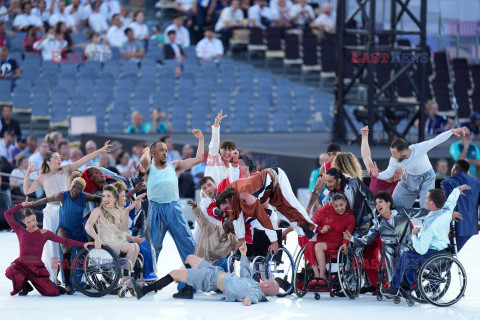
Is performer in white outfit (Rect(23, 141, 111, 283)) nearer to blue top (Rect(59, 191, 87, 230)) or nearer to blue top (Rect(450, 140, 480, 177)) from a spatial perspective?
blue top (Rect(59, 191, 87, 230))

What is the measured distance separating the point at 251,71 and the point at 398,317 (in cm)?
1160

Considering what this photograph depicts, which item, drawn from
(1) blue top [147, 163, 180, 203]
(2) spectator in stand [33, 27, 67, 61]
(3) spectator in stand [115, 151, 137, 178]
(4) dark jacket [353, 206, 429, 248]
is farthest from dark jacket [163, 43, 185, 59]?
(4) dark jacket [353, 206, 429, 248]

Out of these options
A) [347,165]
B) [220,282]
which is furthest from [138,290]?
[347,165]

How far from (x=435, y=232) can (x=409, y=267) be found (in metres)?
0.38

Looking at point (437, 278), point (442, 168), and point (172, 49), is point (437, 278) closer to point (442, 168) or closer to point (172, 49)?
point (442, 168)

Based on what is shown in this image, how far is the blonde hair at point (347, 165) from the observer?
9.10m

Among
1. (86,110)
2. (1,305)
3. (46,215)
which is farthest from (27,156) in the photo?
(1,305)

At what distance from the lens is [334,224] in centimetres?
888

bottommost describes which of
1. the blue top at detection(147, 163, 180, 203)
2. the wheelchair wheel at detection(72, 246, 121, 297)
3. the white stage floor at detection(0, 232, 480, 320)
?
the white stage floor at detection(0, 232, 480, 320)

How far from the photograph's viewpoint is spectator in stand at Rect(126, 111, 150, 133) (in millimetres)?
16125

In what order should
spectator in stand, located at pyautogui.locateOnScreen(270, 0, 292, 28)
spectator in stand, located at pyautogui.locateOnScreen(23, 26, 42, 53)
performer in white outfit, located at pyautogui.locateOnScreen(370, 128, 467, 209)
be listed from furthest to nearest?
spectator in stand, located at pyautogui.locateOnScreen(270, 0, 292, 28) → spectator in stand, located at pyautogui.locateOnScreen(23, 26, 42, 53) → performer in white outfit, located at pyautogui.locateOnScreen(370, 128, 467, 209)

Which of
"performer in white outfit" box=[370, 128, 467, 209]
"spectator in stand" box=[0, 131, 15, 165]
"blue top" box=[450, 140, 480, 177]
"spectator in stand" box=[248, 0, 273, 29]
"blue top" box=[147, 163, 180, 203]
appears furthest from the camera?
"spectator in stand" box=[248, 0, 273, 29]

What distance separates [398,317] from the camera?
7.97 m

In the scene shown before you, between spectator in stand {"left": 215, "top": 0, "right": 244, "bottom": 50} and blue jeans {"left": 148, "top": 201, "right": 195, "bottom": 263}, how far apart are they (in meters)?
11.2
